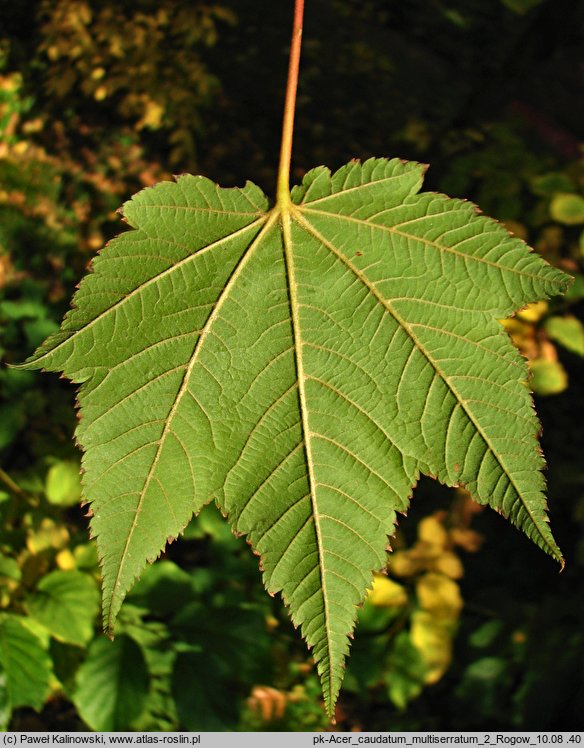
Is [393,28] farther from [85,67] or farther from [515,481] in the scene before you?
[515,481]

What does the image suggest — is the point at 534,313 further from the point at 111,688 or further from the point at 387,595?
the point at 111,688

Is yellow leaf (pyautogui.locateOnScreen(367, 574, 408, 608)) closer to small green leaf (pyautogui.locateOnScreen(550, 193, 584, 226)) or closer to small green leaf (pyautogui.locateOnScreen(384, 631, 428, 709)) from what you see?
small green leaf (pyautogui.locateOnScreen(384, 631, 428, 709))

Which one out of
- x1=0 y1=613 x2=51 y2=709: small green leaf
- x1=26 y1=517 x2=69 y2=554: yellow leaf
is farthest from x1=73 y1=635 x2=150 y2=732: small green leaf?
x1=26 y1=517 x2=69 y2=554: yellow leaf

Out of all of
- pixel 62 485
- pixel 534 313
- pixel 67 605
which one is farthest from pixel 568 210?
pixel 67 605

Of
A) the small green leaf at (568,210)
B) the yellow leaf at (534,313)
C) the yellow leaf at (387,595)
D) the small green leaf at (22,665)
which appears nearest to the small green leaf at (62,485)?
the small green leaf at (22,665)

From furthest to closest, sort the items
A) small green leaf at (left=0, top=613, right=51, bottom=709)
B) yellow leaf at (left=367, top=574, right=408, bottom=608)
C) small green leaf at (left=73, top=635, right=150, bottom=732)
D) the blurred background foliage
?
yellow leaf at (left=367, top=574, right=408, bottom=608) → the blurred background foliage → small green leaf at (left=73, top=635, right=150, bottom=732) → small green leaf at (left=0, top=613, right=51, bottom=709)

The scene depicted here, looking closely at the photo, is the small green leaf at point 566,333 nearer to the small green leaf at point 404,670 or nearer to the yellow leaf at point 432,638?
the yellow leaf at point 432,638
